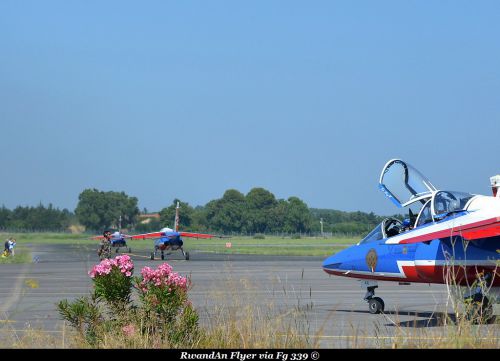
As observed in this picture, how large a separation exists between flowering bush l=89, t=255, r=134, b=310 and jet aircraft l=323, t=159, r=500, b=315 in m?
→ 5.64

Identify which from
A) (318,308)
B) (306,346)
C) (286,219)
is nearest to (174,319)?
(306,346)

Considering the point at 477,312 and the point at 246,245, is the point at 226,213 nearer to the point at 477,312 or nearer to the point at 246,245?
the point at 246,245

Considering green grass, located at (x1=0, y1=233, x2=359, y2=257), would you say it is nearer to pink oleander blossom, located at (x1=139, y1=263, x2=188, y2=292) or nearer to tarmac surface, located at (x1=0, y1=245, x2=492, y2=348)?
tarmac surface, located at (x1=0, y1=245, x2=492, y2=348)

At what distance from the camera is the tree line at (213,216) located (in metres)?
142

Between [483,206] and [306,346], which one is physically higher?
[483,206]

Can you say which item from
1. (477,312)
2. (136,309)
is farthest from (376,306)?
(136,309)

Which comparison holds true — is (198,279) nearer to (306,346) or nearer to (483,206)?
(483,206)

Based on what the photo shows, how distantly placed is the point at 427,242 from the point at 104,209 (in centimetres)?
13289

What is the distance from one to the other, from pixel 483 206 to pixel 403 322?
117 inches

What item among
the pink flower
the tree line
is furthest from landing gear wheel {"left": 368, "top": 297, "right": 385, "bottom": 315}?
the tree line

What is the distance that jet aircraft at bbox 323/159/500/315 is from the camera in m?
16.1

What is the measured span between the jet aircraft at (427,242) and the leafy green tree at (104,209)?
116 metres

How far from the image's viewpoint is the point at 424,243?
17.5 m

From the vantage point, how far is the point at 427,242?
1712 centimetres
